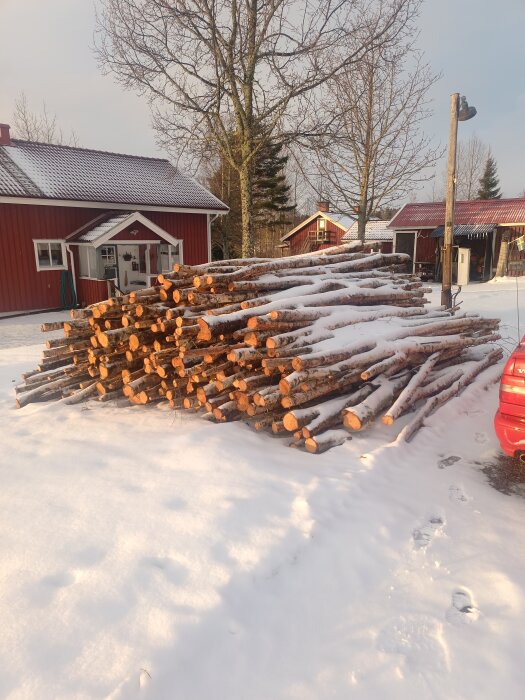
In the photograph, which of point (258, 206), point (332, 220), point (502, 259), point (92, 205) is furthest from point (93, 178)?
point (332, 220)

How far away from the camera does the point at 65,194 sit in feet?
54.5

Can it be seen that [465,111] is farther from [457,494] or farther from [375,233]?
[375,233]

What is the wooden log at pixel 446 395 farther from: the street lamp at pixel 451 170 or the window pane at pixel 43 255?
the window pane at pixel 43 255

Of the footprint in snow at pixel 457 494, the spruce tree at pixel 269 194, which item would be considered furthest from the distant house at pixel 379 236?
the footprint in snow at pixel 457 494

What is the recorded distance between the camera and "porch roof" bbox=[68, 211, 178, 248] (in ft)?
52.6

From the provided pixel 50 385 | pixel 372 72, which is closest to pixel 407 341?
pixel 50 385

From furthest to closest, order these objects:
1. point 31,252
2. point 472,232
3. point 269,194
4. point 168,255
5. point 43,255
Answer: point 269,194 → point 472,232 → point 168,255 → point 43,255 → point 31,252

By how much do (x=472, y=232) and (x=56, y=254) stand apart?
19.8m

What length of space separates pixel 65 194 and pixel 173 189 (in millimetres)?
4926

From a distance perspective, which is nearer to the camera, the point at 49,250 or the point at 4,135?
the point at 49,250

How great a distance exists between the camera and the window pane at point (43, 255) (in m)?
16.6

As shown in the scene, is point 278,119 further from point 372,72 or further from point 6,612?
point 6,612

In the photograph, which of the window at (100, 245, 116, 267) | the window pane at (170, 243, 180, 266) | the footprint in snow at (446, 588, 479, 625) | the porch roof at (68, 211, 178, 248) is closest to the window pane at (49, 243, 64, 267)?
the porch roof at (68, 211, 178, 248)

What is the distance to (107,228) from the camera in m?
16.2
